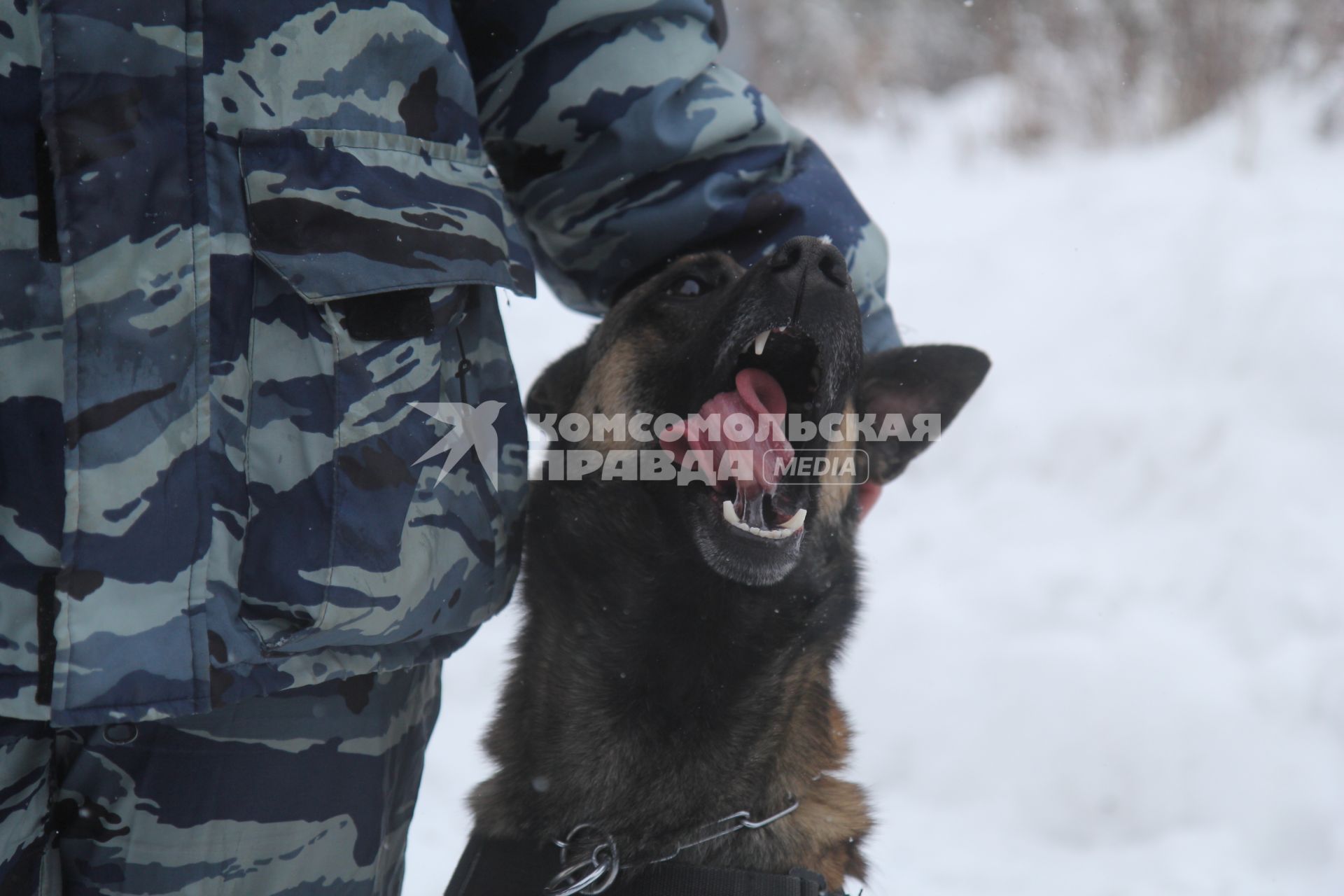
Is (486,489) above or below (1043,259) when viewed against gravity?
below

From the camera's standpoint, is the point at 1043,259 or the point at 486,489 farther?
the point at 1043,259

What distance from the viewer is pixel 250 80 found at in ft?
4.58

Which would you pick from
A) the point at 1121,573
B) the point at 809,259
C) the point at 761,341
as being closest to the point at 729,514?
the point at 761,341

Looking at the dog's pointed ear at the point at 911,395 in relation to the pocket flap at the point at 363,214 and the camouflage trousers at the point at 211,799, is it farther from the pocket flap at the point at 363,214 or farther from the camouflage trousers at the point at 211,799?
the camouflage trousers at the point at 211,799

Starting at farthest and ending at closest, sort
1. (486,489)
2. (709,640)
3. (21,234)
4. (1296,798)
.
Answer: (1296,798)
(709,640)
(486,489)
(21,234)

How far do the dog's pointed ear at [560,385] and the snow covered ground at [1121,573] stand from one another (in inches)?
33.6

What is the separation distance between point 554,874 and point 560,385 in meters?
1.18

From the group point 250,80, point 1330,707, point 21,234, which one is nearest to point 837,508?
point 250,80

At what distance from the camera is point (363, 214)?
1474mm

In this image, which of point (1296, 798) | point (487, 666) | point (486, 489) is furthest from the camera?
point (487, 666)

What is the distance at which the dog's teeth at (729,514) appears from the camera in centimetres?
198

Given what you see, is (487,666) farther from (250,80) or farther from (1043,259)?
(1043,259)

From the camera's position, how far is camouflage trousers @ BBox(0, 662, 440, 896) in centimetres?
140

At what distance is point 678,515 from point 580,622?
1.03 feet
